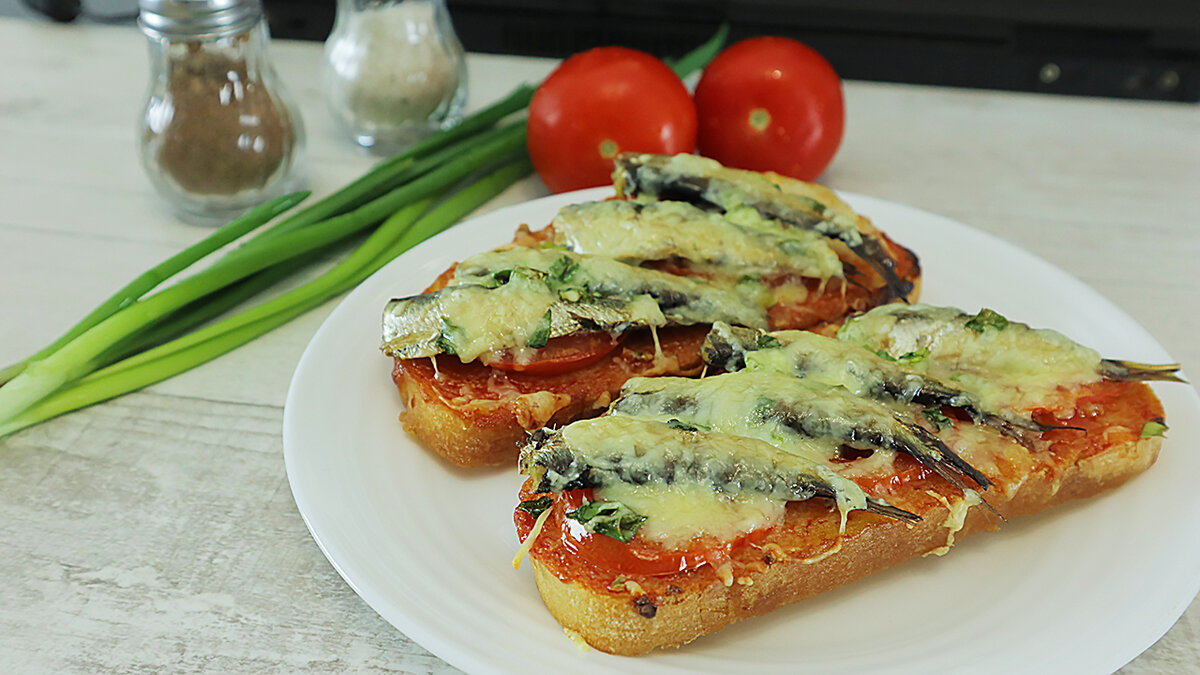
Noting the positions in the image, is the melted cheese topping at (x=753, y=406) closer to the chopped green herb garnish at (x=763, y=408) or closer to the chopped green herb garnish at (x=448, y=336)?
the chopped green herb garnish at (x=763, y=408)

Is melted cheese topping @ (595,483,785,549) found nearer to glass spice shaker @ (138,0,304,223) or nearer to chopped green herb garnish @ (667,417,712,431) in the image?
chopped green herb garnish @ (667,417,712,431)

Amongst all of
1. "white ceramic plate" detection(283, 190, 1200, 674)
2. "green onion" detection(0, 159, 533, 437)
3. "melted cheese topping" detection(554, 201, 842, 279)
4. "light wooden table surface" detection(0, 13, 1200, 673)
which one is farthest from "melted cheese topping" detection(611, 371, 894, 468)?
"green onion" detection(0, 159, 533, 437)

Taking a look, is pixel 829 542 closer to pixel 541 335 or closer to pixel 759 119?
pixel 541 335

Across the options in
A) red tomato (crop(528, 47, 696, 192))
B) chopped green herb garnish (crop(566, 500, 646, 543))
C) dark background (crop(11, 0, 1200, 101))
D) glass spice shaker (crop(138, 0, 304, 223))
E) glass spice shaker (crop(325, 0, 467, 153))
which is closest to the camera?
chopped green herb garnish (crop(566, 500, 646, 543))

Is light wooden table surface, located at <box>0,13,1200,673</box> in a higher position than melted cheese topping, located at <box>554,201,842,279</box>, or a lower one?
lower

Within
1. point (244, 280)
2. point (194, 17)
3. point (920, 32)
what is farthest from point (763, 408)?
point (920, 32)

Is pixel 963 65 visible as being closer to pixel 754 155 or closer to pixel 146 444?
pixel 754 155
